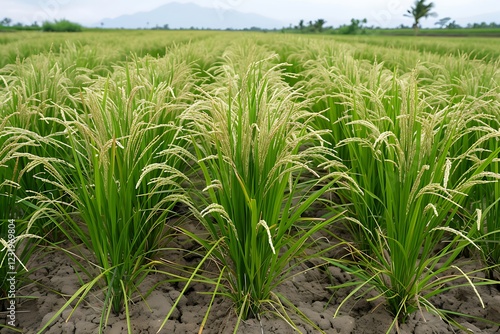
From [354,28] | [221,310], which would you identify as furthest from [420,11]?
[221,310]

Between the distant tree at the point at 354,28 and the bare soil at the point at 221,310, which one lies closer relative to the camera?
the bare soil at the point at 221,310

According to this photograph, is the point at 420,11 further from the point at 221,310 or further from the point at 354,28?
the point at 221,310

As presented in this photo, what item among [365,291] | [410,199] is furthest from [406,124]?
[365,291]

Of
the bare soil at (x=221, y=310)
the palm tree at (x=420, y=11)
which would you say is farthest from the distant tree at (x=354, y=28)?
the bare soil at (x=221, y=310)

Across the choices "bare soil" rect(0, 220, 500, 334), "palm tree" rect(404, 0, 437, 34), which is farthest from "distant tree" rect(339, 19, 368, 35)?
"bare soil" rect(0, 220, 500, 334)

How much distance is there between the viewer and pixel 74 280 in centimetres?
202

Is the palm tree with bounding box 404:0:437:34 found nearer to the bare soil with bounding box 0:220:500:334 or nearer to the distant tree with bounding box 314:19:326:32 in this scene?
the distant tree with bounding box 314:19:326:32

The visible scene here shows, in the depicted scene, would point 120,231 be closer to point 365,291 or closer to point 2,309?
point 2,309

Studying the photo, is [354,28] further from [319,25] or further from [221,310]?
[221,310]

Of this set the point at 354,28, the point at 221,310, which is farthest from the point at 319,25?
the point at 221,310

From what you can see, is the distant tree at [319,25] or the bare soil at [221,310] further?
the distant tree at [319,25]

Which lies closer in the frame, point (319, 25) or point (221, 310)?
point (221, 310)

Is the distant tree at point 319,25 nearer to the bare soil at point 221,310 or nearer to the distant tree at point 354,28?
the distant tree at point 354,28

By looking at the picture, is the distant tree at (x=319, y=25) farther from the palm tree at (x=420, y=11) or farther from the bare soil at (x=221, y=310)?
the bare soil at (x=221, y=310)
